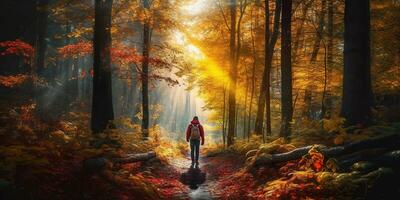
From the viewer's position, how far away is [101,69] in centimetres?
1302

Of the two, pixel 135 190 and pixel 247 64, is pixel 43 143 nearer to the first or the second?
pixel 135 190

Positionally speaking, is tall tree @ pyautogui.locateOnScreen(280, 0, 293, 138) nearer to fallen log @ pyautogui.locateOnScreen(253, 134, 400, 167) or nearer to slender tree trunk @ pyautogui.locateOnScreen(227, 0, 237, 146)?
fallen log @ pyautogui.locateOnScreen(253, 134, 400, 167)

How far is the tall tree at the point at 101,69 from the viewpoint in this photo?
42.5ft

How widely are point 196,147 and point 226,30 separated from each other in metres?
9.86

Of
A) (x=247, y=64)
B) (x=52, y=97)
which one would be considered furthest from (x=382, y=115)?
(x=52, y=97)

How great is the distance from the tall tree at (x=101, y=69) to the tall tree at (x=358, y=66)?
813cm

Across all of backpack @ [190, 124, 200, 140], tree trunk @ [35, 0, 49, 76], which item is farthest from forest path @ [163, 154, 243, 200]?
tree trunk @ [35, 0, 49, 76]

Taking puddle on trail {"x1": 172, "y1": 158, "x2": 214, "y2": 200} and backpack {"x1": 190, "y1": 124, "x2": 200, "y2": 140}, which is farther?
backpack {"x1": 190, "y1": 124, "x2": 200, "y2": 140}

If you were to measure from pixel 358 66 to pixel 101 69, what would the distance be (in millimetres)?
8543

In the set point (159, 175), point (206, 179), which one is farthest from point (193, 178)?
point (159, 175)

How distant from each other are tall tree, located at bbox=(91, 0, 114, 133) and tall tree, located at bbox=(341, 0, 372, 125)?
26.7 ft

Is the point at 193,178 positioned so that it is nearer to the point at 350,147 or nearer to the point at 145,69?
the point at 350,147

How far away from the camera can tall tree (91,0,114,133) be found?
13.0 metres

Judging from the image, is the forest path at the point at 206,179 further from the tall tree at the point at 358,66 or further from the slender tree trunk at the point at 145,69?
the slender tree trunk at the point at 145,69
